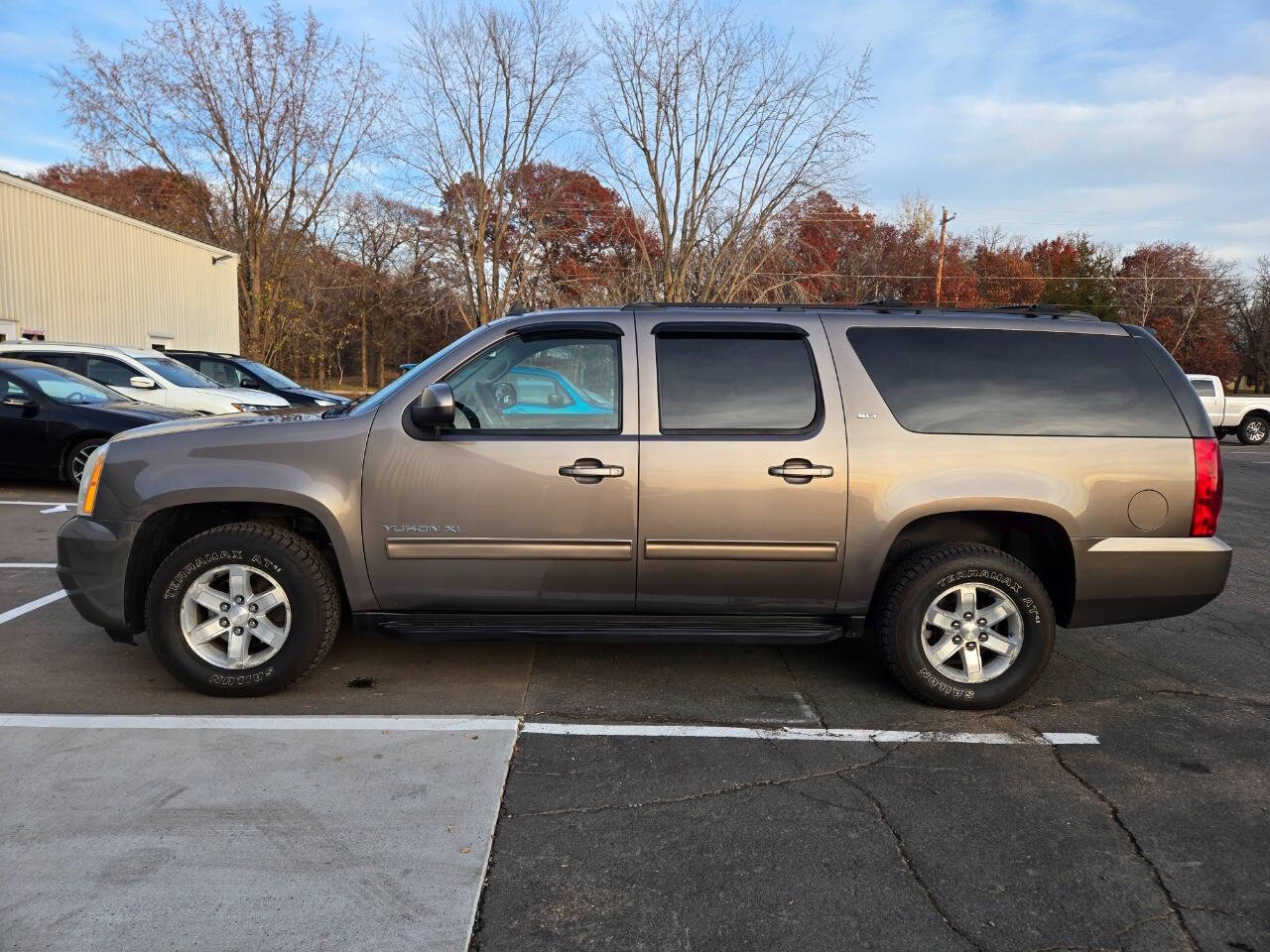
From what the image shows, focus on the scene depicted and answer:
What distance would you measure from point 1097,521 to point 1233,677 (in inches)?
61.1

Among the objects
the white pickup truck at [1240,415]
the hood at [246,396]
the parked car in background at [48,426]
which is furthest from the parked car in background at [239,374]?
the white pickup truck at [1240,415]

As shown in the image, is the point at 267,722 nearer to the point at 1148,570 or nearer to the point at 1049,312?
the point at 1148,570

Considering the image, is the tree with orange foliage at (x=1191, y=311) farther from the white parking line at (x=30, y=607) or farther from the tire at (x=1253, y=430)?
the white parking line at (x=30, y=607)

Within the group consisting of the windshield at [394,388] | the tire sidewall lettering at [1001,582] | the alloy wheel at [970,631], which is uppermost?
the windshield at [394,388]

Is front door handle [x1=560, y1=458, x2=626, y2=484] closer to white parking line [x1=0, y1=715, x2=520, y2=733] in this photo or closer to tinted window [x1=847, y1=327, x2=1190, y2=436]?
white parking line [x1=0, y1=715, x2=520, y2=733]

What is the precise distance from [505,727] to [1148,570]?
121 inches

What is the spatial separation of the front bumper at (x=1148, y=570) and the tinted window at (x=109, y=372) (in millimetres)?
11963

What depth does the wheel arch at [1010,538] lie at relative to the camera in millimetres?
4043

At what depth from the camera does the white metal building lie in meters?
18.0

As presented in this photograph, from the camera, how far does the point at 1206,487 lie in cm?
392

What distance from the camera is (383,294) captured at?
45.6 metres

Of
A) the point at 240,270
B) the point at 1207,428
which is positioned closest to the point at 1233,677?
the point at 1207,428

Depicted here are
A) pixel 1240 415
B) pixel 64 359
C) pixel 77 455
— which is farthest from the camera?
pixel 1240 415

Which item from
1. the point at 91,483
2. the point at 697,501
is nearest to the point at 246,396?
the point at 91,483
